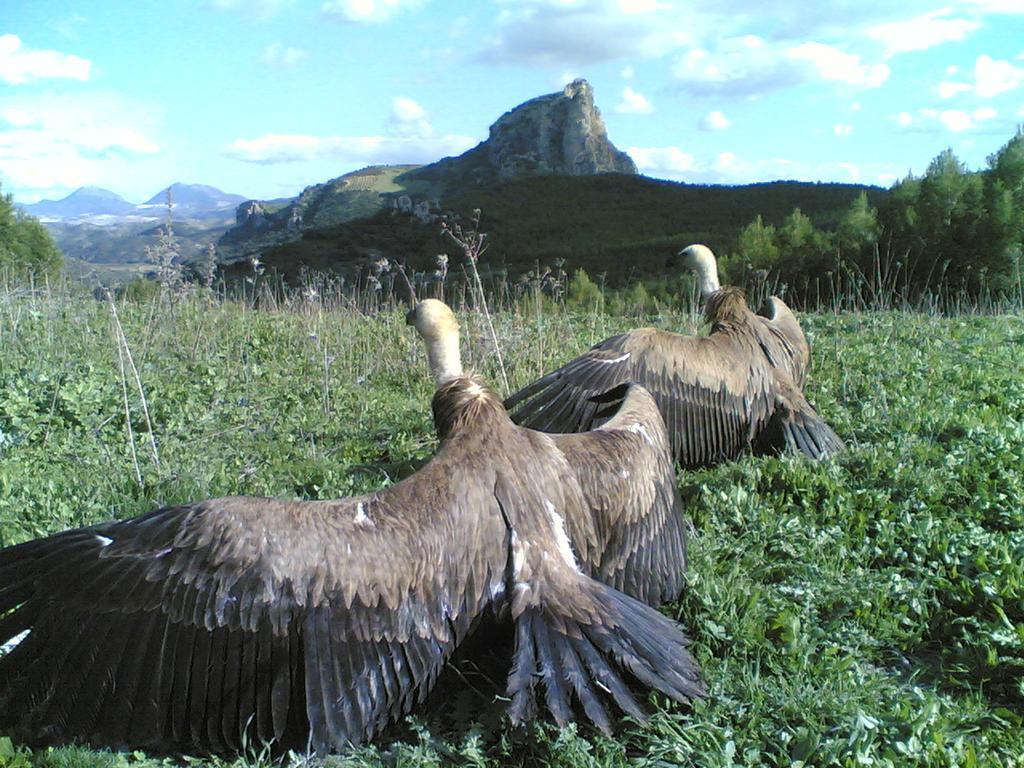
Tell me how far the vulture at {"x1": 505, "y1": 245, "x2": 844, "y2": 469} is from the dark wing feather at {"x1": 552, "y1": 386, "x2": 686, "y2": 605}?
138cm

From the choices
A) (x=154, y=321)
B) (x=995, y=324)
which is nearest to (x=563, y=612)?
(x=154, y=321)

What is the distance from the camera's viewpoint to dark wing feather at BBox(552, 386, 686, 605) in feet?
11.2

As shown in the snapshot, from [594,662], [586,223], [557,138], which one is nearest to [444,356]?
[594,662]

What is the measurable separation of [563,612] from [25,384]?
4705 millimetres

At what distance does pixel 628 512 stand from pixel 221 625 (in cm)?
157

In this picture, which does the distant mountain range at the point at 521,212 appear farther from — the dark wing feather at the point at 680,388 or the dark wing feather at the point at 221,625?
the dark wing feather at the point at 221,625

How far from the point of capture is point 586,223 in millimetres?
65250

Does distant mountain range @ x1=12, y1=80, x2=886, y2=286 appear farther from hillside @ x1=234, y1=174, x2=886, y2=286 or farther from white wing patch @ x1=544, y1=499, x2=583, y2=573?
white wing patch @ x1=544, y1=499, x2=583, y2=573

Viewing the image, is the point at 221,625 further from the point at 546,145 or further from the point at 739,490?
the point at 546,145

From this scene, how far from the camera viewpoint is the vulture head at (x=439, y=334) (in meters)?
3.78

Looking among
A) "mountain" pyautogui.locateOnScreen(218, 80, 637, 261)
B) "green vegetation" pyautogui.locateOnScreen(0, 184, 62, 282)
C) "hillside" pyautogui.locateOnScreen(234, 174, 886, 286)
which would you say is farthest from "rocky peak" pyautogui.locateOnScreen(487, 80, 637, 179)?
"green vegetation" pyautogui.locateOnScreen(0, 184, 62, 282)

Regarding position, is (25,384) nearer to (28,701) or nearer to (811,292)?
(28,701)

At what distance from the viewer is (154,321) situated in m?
8.05

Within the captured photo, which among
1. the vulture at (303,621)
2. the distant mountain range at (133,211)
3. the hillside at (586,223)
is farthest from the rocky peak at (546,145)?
the vulture at (303,621)
